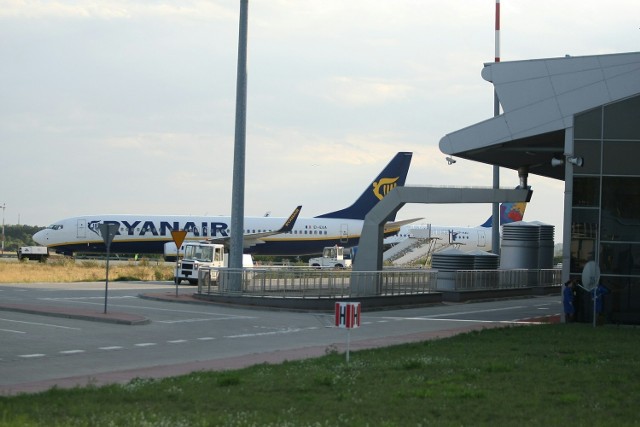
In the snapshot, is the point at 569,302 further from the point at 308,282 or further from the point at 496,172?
the point at 496,172

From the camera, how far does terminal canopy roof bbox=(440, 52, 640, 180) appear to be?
2716 centimetres

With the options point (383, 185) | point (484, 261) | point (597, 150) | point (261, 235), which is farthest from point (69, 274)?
point (597, 150)

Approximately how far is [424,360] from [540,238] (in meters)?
41.0

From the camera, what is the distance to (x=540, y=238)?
55219mm

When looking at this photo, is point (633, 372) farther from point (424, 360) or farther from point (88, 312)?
point (88, 312)

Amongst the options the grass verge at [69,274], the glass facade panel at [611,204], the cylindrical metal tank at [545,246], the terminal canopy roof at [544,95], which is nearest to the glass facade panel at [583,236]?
the glass facade panel at [611,204]

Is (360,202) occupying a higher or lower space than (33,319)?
higher

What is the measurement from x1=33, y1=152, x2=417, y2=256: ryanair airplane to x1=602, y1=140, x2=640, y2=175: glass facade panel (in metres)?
41.5

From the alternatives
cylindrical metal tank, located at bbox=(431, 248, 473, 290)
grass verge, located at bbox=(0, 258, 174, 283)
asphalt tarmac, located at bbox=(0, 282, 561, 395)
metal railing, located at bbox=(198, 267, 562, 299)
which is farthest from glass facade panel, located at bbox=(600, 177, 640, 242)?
grass verge, located at bbox=(0, 258, 174, 283)

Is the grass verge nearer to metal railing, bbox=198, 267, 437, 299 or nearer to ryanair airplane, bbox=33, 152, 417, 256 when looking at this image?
ryanair airplane, bbox=33, 152, 417, 256

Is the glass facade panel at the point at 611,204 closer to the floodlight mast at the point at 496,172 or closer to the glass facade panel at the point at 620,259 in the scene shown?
the glass facade panel at the point at 620,259

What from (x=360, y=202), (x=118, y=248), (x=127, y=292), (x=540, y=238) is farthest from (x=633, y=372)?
(x=360, y=202)

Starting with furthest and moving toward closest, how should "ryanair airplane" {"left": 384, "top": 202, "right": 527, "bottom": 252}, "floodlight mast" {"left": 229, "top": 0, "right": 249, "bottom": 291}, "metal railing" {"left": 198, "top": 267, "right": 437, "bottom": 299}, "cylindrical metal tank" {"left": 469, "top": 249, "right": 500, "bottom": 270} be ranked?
"ryanair airplane" {"left": 384, "top": 202, "right": 527, "bottom": 252} → "cylindrical metal tank" {"left": 469, "top": 249, "right": 500, "bottom": 270} → "floodlight mast" {"left": 229, "top": 0, "right": 249, "bottom": 291} → "metal railing" {"left": 198, "top": 267, "right": 437, "bottom": 299}

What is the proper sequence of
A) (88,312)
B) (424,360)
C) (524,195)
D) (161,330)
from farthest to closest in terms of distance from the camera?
(524,195), (88,312), (161,330), (424,360)
